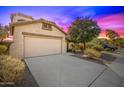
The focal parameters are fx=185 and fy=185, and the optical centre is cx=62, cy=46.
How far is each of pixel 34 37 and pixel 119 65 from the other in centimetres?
190

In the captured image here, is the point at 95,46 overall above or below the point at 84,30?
below

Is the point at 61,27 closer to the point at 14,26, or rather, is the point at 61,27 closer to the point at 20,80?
the point at 14,26

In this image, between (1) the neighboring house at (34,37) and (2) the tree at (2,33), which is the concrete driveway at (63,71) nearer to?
(1) the neighboring house at (34,37)

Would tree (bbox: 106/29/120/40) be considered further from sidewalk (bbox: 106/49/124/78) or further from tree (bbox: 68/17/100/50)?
sidewalk (bbox: 106/49/124/78)

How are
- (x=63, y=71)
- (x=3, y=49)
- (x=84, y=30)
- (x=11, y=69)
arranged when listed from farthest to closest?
(x=84, y=30) → (x=63, y=71) → (x=3, y=49) → (x=11, y=69)

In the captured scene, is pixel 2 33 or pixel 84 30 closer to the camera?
pixel 2 33

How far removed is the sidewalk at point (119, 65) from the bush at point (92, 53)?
1.06 feet

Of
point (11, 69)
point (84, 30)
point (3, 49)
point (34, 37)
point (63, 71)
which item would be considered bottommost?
point (63, 71)

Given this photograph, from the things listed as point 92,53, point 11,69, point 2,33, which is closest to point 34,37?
point 2,33

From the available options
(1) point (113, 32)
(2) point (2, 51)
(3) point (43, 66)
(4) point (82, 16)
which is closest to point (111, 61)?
(1) point (113, 32)

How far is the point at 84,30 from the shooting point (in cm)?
397

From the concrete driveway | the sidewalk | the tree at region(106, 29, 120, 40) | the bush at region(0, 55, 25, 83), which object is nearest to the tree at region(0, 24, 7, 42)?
the bush at region(0, 55, 25, 83)

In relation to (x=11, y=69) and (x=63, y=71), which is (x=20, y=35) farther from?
(x=63, y=71)
